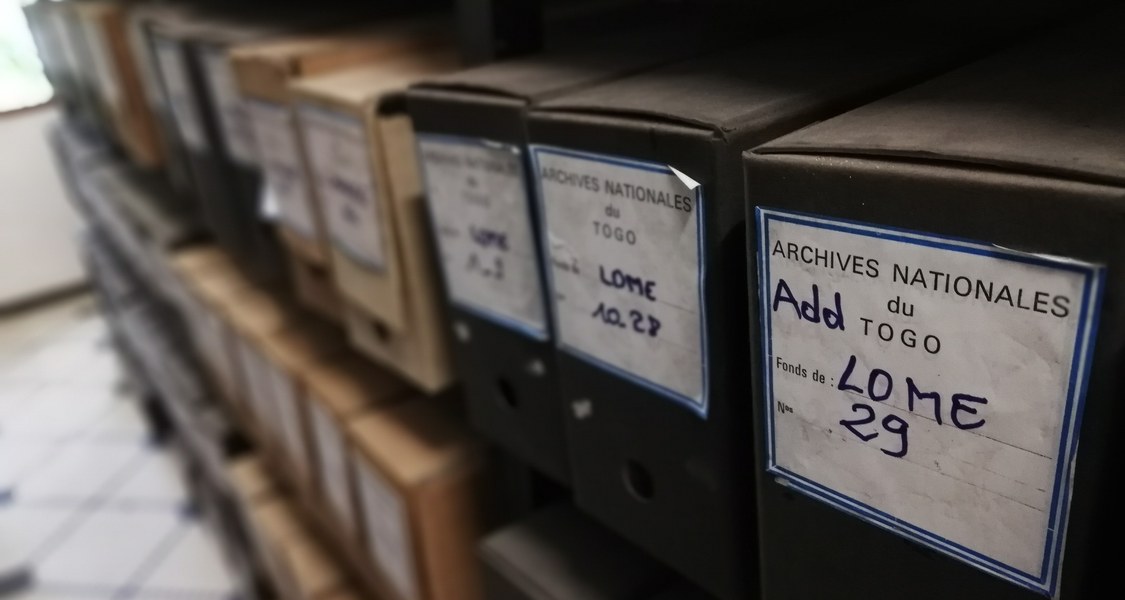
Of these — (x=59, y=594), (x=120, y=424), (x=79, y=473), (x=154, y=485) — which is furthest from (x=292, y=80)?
(x=120, y=424)

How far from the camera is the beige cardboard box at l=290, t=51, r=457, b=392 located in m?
0.73

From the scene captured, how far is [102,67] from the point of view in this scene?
1726mm

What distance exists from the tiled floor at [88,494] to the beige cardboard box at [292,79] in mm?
1417

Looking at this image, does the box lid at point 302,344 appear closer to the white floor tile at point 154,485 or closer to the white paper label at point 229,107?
the white paper label at point 229,107

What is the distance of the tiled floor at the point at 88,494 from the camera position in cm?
210

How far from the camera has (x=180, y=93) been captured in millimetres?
1217

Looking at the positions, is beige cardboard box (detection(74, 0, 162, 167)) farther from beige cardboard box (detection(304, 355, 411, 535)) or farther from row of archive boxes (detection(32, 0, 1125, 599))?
row of archive boxes (detection(32, 0, 1125, 599))

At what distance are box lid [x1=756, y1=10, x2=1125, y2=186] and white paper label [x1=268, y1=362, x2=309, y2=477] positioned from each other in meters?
0.92

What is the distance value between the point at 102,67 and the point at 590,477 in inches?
62.9

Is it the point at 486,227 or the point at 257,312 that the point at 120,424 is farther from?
the point at 486,227

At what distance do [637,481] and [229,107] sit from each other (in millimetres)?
779

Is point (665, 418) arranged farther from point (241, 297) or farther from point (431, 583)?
point (241, 297)

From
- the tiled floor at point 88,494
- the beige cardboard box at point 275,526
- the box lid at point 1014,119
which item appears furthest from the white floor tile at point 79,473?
the box lid at point 1014,119

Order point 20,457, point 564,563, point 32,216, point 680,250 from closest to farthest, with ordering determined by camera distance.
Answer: point 680,250 → point 564,563 → point 20,457 → point 32,216
